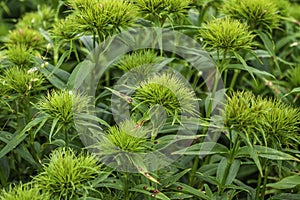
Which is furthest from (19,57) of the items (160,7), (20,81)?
(160,7)

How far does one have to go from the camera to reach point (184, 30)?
1.91 meters

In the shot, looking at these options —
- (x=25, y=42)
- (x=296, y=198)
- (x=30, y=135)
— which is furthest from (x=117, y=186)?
(x=25, y=42)

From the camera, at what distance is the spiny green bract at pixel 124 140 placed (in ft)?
4.22

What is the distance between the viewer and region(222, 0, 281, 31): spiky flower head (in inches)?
67.9

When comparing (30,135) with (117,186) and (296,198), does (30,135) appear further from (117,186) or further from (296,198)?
(296,198)

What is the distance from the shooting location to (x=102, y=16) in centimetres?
149

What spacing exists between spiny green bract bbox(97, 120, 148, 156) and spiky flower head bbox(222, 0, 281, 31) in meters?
0.64

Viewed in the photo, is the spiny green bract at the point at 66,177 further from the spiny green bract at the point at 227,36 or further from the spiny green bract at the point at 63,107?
the spiny green bract at the point at 227,36

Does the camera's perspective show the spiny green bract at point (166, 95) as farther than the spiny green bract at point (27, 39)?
No

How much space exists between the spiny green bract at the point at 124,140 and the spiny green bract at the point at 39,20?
3.00 feet

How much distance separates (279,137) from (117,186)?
1.53 ft

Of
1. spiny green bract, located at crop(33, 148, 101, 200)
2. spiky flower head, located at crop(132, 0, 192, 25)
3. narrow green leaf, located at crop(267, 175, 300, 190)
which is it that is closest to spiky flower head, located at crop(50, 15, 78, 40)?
spiky flower head, located at crop(132, 0, 192, 25)

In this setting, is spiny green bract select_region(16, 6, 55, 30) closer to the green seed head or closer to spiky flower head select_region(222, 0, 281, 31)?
the green seed head

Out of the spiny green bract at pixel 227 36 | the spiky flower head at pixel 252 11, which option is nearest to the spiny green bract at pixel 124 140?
the spiny green bract at pixel 227 36
